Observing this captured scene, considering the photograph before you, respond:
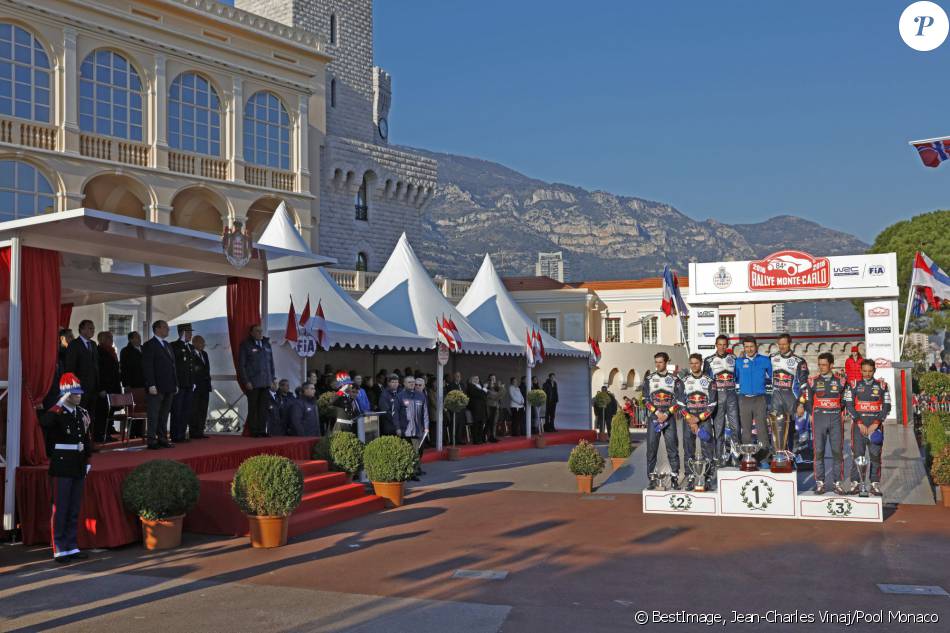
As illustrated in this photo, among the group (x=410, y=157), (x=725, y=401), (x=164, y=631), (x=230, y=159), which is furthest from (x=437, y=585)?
(x=410, y=157)

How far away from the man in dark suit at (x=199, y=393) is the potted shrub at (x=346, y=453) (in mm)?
2411

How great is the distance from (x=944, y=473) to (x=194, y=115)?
27883mm

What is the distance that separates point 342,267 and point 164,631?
121 feet

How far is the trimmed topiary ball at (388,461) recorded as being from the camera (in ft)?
41.8

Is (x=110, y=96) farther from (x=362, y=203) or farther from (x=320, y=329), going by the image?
(x=320, y=329)

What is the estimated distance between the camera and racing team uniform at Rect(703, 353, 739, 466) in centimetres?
1312

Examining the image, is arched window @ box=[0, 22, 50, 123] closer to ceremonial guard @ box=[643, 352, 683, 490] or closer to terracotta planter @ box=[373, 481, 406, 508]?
terracotta planter @ box=[373, 481, 406, 508]

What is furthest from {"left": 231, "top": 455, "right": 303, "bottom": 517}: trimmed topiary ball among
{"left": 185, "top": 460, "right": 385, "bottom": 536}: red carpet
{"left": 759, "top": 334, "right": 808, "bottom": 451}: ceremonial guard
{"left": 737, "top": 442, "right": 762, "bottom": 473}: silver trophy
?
{"left": 759, "top": 334, "right": 808, "bottom": 451}: ceremonial guard

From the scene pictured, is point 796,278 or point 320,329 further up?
point 796,278

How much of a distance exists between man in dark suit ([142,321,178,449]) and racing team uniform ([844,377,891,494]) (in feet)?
29.4

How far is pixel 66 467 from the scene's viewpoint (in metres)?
9.25

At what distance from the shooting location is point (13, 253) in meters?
10.4

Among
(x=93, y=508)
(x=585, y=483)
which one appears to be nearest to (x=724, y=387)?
(x=585, y=483)

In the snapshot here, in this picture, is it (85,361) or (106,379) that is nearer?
(85,361)
